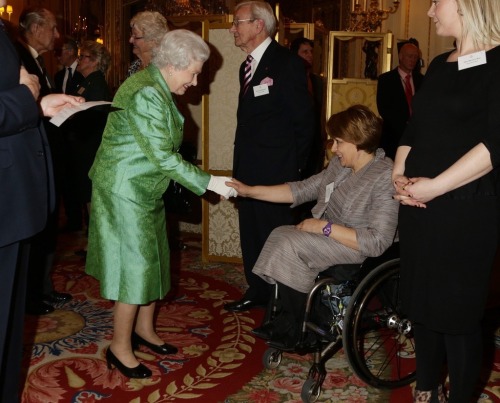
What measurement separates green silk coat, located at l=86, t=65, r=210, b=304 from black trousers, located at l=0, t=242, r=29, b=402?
61cm

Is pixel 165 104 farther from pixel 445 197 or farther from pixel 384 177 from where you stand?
pixel 445 197

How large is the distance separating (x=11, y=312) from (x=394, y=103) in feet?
15.4

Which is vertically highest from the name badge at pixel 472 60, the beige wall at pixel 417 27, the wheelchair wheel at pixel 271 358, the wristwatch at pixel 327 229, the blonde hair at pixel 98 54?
the beige wall at pixel 417 27

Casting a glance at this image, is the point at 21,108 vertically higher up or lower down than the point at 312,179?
Result: higher up

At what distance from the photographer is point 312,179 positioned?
10.1 feet

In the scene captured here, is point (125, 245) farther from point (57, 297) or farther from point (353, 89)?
point (353, 89)

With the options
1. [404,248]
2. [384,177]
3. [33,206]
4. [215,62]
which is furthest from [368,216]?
[215,62]

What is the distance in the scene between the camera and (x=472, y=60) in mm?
1974

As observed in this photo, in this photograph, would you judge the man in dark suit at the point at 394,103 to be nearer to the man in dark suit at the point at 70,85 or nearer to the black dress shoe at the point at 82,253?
the man in dark suit at the point at 70,85

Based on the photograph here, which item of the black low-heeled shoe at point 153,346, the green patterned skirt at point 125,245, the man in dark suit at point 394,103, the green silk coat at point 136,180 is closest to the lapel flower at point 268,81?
the green silk coat at point 136,180

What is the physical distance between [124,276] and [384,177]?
1.20 m

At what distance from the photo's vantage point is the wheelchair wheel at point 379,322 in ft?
8.23

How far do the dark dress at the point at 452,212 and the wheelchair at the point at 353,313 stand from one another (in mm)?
358

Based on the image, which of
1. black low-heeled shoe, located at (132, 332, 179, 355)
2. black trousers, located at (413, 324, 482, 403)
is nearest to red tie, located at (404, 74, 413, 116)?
black low-heeled shoe, located at (132, 332, 179, 355)
